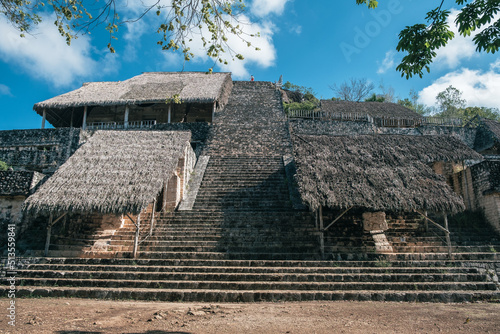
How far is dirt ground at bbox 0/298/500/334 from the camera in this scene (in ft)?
12.7

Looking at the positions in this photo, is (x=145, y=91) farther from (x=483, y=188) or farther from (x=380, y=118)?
(x=483, y=188)

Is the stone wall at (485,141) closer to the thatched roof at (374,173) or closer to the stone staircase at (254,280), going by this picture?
the thatched roof at (374,173)

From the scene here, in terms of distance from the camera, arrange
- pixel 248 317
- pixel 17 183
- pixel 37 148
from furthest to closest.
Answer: pixel 37 148
pixel 17 183
pixel 248 317

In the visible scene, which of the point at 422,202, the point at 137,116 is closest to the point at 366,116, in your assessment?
the point at 422,202

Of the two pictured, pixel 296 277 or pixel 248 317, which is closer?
pixel 248 317

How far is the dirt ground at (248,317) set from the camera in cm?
387

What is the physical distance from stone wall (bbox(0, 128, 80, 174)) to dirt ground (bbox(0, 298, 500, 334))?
1079 centimetres

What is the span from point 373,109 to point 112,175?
19407 mm

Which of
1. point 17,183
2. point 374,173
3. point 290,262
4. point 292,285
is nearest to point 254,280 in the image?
point 292,285

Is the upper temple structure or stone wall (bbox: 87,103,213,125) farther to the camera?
stone wall (bbox: 87,103,213,125)

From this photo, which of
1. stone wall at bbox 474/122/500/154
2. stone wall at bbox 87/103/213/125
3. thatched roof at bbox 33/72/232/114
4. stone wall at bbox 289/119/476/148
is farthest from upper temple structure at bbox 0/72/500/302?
stone wall at bbox 87/103/213/125

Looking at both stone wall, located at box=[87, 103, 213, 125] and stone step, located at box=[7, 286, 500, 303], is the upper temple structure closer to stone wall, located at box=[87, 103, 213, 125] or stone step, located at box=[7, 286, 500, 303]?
stone step, located at box=[7, 286, 500, 303]

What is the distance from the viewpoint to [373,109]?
22.1 m

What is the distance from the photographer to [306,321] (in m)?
4.23
